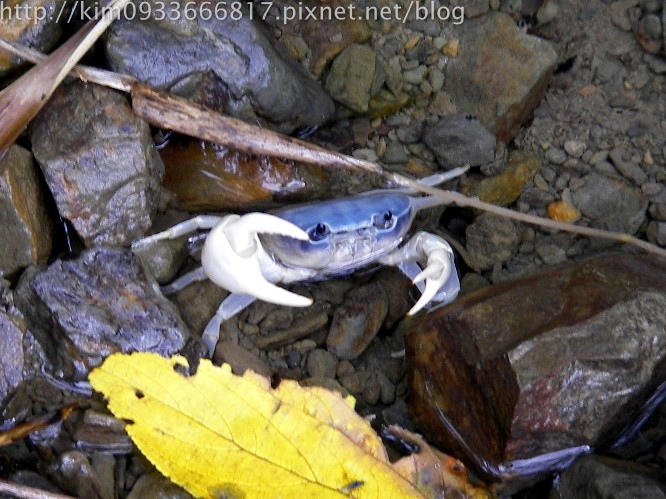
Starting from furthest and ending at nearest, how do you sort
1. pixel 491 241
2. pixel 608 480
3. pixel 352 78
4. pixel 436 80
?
pixel 436 80 < pixel 352 78 < pixel 491 241 < pixel 608 480

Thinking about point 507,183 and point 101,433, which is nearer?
point 101,433

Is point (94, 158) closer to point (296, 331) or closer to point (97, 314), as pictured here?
point (97, 314)

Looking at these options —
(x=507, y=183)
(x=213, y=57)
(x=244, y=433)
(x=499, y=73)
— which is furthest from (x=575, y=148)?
(x=244, y=433)

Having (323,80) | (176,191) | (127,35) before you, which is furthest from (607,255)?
(127,35)

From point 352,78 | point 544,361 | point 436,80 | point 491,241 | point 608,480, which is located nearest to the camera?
point 608,480

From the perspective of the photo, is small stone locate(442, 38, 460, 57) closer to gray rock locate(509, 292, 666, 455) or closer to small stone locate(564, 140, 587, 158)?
small stone locate(564, 140, 587, 158)

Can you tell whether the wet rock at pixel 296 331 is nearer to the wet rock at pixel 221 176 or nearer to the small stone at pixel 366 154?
the wet rock at pixel 221 176

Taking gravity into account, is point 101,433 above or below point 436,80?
below
